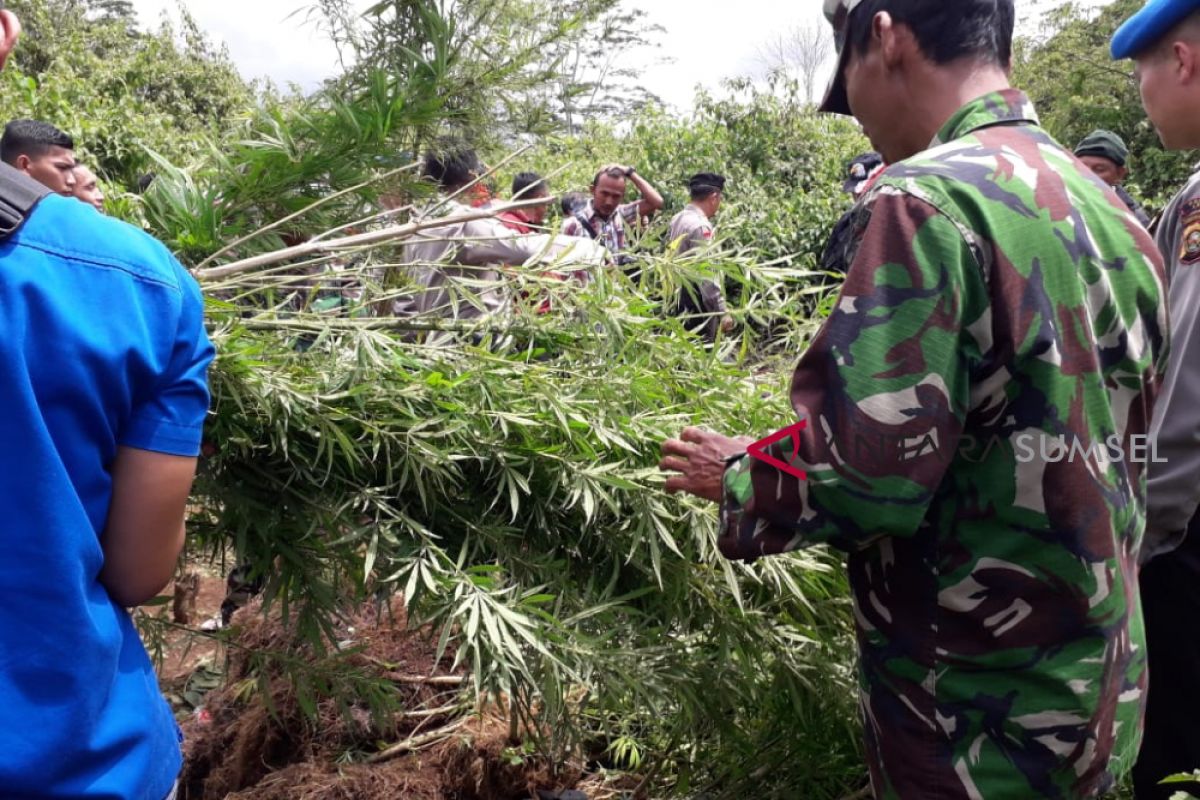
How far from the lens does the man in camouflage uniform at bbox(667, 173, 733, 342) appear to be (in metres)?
2.53

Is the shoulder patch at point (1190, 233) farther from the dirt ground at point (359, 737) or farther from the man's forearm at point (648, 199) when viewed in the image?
the man's forearm at point (648, 199)

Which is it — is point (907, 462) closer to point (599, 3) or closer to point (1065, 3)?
point (599, 3)

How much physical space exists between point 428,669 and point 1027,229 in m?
2.57

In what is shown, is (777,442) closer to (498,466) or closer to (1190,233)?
(498,466)

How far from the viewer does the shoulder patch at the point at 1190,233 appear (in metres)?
1.86

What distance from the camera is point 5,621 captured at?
97 centimetres

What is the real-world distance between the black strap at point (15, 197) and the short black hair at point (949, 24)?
1.11 m

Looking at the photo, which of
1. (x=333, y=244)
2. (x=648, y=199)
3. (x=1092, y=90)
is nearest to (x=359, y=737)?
(x=333, y=244)

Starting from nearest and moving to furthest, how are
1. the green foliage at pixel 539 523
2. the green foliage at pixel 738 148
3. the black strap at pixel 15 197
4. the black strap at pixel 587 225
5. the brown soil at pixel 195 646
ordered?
the black strap at pixel 15 197
the green foliage at pixel 539 523
the brown soil at pixel 195 646
the black strap at pixel 587 225
the green foliage at pixel 738 148

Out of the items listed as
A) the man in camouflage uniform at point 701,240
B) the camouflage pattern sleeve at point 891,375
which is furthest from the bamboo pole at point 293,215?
the camouflage pattern sleeve at point 891,375

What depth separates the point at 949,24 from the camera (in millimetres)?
1347

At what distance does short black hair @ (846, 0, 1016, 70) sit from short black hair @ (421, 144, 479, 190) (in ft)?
5.16

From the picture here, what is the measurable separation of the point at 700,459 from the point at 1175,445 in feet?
3.38

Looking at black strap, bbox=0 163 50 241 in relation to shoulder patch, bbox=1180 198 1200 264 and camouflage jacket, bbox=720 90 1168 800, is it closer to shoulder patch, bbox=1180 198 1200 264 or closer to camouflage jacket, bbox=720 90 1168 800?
camouflage jacket, bbox=720 90 1168 800
